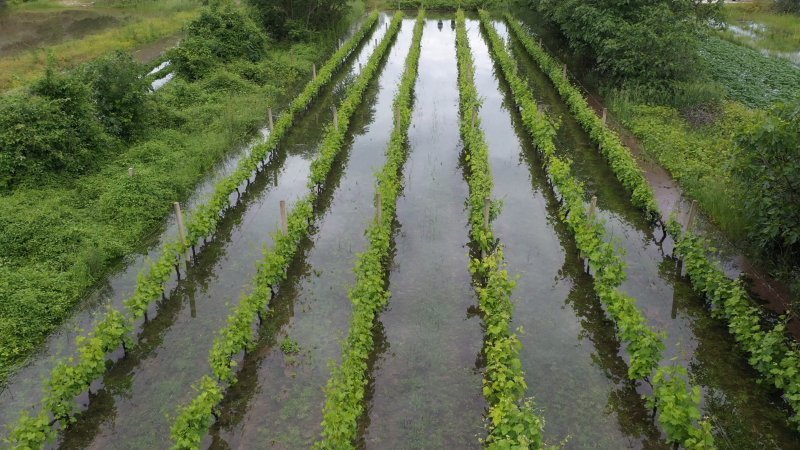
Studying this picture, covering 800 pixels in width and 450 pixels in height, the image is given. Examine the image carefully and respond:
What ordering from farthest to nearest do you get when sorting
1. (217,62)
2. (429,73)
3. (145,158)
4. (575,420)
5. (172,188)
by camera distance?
1. (429,73)
2. (217,62)
3. (145,158)
4. (172,188)
5. (575,420)

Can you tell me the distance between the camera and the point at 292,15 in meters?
32.8

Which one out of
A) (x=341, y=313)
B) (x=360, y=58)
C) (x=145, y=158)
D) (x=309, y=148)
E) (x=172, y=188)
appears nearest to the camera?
(x=341, y=313)

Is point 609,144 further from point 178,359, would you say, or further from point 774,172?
point 178,359

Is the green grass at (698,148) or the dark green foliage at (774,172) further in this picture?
the green grass at (698,148)

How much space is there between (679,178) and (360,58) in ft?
64.5

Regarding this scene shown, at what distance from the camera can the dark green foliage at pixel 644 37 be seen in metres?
21.0

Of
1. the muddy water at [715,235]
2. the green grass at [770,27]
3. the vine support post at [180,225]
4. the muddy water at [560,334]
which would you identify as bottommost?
the muddy water at [560,334]

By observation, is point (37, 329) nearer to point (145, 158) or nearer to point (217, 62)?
point (145, 158)

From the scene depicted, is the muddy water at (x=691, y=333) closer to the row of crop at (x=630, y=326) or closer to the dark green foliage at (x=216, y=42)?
the row of crop at (x=630, y=326)

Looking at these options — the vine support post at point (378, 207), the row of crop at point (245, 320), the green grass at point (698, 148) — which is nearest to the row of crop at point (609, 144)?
the green grass at point (698, 148)

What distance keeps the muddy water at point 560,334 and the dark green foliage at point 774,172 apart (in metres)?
3.63

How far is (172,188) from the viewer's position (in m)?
15.7

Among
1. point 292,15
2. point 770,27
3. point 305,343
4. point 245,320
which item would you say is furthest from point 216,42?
point 770,27

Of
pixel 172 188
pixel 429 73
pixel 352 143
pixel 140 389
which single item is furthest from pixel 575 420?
pixel 429 73
